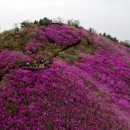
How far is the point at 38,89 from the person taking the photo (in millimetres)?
28125

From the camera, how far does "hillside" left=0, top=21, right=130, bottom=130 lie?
2514cm

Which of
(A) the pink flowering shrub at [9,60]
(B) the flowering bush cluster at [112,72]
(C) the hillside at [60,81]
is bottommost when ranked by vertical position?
(B) the flowering bush cluster at [112,72]

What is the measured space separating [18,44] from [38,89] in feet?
41.8

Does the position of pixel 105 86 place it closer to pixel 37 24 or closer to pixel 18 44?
pixel 18 44

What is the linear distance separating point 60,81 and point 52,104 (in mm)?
4119

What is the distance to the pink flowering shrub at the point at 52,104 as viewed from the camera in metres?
24.3

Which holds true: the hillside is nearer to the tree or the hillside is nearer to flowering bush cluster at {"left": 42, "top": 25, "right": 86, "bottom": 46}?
flowering bush cluster at {"left": 42, "top": 25, "right": 86, "bottom": 46}

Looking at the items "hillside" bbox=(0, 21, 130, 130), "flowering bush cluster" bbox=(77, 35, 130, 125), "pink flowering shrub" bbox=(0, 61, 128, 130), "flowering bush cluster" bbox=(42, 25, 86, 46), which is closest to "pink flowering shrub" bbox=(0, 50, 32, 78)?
"hillside" bbox=(0, 21, 130, 130)

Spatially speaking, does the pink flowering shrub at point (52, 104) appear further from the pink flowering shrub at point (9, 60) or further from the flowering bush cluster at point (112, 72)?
the flowering bush cluster at point (112, 72)

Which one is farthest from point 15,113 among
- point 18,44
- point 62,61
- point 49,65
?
point 18,44

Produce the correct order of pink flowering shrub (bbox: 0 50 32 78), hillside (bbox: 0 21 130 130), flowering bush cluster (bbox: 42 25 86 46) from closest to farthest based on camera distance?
hillside (bbox: 0 21 130 130) < pink flowering shrub (bbox: 0 50 32 78) < flowering bush cluster (bbox: 42 25 86 46)

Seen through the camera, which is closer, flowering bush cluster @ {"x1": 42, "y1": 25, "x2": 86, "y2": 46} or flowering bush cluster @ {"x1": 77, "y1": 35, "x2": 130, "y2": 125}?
flowering bush cluster @ {"x1": 77, "y1": 35, "x2": 130, "y2": 125}

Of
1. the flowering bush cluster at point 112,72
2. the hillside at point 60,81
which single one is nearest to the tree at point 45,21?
the hillside at point 60,81

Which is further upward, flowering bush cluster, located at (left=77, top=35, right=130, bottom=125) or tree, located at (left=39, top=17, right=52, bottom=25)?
tree, located at (left=39, top=17, right=52, bottom=25)
